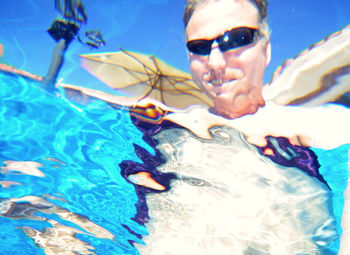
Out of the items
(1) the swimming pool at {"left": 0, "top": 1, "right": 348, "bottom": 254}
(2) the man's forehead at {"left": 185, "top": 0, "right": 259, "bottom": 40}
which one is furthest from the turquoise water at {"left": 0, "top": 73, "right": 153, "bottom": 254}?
(2) the man's forehead at {"left": 185, "top": 0, "right": 259, "bottom": 40}

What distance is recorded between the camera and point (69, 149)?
6109mm

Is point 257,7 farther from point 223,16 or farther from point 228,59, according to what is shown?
point 228,59

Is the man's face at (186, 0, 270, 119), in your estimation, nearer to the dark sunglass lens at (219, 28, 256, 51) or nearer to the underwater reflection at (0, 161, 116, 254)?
the dark sunglass lens at (219, 28, 256, 51)

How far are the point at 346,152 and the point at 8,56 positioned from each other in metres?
6.17

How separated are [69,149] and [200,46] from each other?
463 centimetres

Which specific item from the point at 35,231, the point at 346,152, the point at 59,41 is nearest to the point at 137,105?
the point at 59,41

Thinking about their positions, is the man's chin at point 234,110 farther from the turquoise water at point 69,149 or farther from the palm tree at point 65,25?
the palm tree at point 65,25

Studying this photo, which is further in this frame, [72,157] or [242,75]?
[72,157]

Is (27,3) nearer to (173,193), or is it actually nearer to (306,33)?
(306,33)

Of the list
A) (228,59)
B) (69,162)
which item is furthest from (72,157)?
(228,59)

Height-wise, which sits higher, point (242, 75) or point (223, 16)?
point (223, 16)

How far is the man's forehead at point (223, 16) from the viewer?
111 inches

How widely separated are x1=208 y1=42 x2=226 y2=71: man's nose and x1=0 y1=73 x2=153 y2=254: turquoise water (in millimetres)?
2191

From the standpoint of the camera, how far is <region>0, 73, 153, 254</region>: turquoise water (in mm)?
4875
